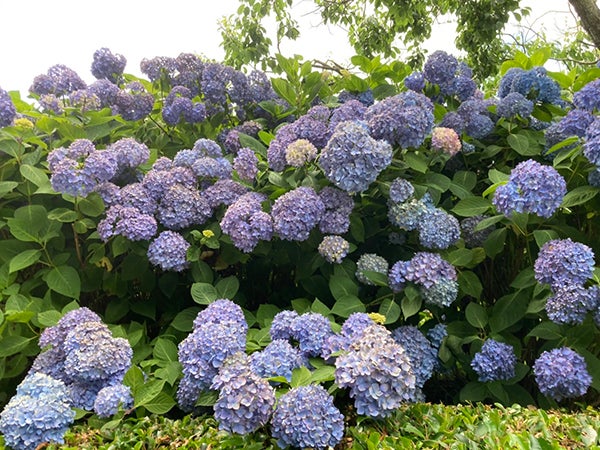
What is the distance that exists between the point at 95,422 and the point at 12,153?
1479 millimetres

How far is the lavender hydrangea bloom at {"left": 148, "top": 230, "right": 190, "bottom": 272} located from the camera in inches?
92.4

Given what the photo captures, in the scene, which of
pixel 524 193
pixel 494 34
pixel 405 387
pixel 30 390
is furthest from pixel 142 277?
pixel 494 34

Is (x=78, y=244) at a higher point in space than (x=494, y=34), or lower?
lower

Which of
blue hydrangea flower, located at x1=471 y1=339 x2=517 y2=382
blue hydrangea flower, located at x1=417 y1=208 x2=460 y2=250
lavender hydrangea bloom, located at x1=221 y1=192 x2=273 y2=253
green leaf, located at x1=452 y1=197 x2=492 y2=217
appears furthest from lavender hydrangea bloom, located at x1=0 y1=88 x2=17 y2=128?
blue hydrangea flower, located at x1=471 y1=339 x2=517 y2=382

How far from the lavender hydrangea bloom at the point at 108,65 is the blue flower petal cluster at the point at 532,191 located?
2520 mm

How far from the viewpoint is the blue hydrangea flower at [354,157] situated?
87.5 inches

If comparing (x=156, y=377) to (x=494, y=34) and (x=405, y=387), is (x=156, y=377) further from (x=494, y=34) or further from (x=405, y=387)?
(x=494, y=34)

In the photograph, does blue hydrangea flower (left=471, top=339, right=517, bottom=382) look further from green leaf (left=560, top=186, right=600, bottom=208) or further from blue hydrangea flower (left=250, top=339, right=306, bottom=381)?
blue hydrangea flower (left=250, top=339, right=306, bottom=381)

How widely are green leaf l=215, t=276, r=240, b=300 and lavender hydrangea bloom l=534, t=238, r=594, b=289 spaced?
123 centimetres

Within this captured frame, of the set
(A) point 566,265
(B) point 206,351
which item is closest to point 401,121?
(A) point 566,265

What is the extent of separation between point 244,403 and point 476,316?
1259mm

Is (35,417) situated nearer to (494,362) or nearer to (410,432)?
(410,432)

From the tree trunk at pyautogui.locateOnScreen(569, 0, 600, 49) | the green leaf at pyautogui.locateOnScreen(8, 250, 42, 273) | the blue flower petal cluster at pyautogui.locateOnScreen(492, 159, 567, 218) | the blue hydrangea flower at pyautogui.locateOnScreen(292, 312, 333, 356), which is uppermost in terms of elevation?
the tree trunk at pyautogui.locateOnScreen(569, 0, 600, 49)

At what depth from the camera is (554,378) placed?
2062 mm
